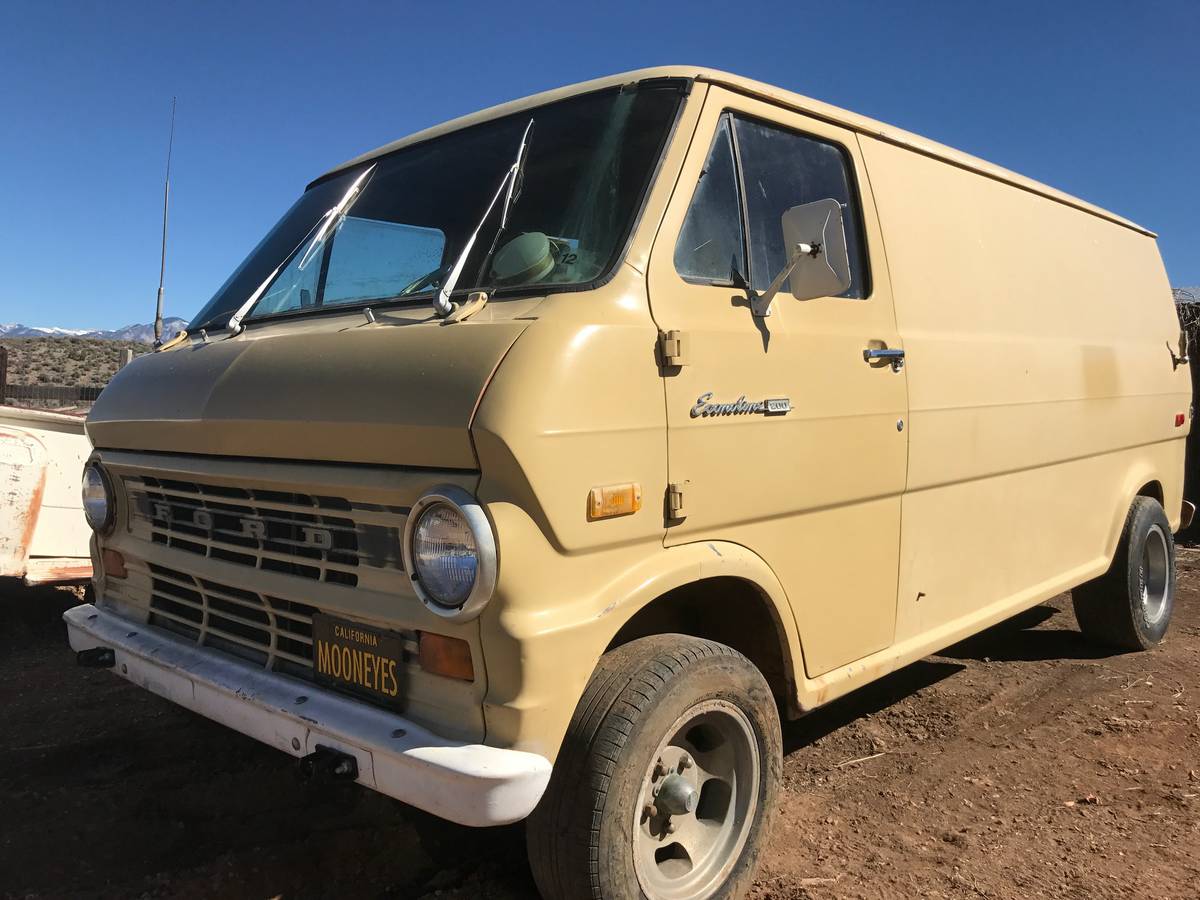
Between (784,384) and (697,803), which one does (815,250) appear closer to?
(784,384)

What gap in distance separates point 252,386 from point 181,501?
0.59 m

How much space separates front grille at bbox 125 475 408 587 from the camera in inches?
91.7

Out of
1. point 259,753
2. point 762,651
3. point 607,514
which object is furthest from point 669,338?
point 259,753

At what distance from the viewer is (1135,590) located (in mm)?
5180

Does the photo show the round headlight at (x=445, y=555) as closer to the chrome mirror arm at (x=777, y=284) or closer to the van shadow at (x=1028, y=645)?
the chrome mirror arm at (x=777, y=284)

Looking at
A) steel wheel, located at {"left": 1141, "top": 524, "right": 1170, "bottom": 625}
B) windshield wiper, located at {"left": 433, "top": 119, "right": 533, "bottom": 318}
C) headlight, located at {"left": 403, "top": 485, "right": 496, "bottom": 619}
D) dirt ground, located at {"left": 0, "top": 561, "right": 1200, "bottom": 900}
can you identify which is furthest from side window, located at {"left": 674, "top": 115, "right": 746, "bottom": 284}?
steel wheel, located at {"left": 1141, "top": 524, "right": 1170, "bottom": 625}

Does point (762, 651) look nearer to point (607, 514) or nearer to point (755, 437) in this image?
point (755, 437)

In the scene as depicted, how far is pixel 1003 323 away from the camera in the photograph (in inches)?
155

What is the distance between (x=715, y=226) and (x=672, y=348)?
1.82ft

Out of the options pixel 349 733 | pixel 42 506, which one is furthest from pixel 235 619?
pixel 42 506

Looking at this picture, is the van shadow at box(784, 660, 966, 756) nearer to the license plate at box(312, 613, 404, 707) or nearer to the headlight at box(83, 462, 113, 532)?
the license plate at box(312, 613, 404, 707)

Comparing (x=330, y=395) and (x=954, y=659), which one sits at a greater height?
(x=330, y=395)

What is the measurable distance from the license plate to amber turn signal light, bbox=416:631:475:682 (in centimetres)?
9

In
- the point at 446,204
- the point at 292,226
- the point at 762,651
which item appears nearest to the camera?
the point at 762,651
